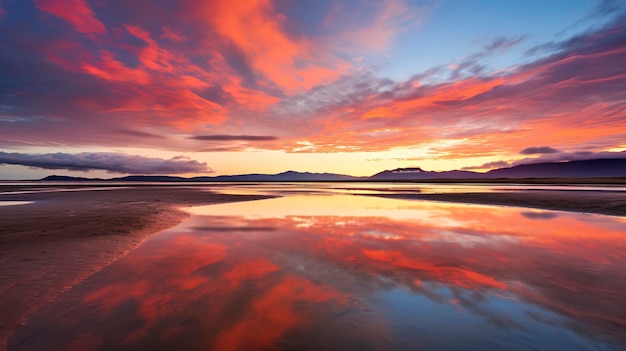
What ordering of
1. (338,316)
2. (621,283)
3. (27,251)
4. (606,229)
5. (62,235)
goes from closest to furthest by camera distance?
(338,316) < (621,283) < (27,251) < (62,235) < (606,229)

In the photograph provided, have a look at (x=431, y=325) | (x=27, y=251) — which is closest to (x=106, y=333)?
(x=431, y=325)

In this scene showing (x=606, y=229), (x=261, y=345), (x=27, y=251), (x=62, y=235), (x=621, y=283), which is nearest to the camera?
(x=261, y=345)

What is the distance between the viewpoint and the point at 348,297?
6.32m

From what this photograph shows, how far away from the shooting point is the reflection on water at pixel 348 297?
466cm

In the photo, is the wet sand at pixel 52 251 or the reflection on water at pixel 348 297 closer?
the reflection on water at pixel 348 297

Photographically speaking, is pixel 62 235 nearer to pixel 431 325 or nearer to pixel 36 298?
pixel 36 298

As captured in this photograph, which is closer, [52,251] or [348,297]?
[348,297]

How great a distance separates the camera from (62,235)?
11828 millimetres

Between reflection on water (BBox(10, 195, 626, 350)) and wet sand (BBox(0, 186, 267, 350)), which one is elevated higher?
wet sand (BBox(0, 186, 267, 350))

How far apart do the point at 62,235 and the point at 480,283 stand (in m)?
15.0

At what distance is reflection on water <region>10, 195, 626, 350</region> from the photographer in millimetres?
4656

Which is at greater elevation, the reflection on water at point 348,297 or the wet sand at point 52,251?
the wet sand at point 52,251

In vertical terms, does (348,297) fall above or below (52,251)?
below

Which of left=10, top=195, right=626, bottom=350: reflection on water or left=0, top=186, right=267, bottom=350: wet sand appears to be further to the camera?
left=0, top=186, right=267, bottom=350: wet sand
